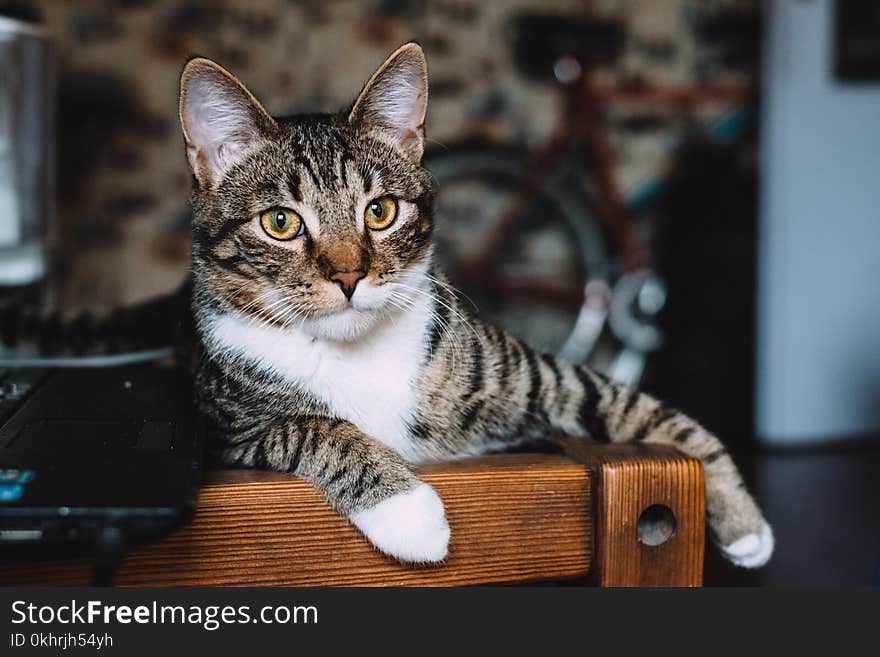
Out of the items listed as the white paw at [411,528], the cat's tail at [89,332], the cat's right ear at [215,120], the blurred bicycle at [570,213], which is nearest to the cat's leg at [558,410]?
the white paw at [411,528]

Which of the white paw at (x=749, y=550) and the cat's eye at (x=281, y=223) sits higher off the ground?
the cat's eye at (x=281, y=223)

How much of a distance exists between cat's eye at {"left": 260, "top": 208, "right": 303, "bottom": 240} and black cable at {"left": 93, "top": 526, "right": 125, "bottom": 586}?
40 cm

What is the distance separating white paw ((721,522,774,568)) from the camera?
842 millimetres

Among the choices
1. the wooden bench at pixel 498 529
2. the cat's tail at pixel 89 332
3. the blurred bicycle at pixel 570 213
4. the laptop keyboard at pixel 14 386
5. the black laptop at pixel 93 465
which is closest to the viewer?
the black laptop at pixel 93 465

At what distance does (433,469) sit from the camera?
0.74m

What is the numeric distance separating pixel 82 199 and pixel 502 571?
2640 millimetres

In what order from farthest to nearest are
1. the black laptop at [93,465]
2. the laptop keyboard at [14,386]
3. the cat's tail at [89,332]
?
1. the cat's tail at [89,332]
2. the laptop keyboard at [14,386]
3. the black laptop at [93,465]

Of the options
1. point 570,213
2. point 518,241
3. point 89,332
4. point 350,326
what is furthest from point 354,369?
point 518,241

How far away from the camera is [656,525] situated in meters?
0.72

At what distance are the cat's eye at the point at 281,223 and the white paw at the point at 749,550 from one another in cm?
54

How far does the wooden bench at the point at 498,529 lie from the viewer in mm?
633

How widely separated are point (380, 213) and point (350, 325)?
0.14 metres

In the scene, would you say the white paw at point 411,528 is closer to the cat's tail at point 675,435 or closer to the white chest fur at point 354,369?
the white chest fur at point 354,369

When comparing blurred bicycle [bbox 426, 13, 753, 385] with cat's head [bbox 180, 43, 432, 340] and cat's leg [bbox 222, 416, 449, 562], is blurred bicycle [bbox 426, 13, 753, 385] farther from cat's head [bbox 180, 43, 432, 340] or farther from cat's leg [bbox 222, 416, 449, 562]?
cat's leg [bbox 222, 416, 449, 562]
